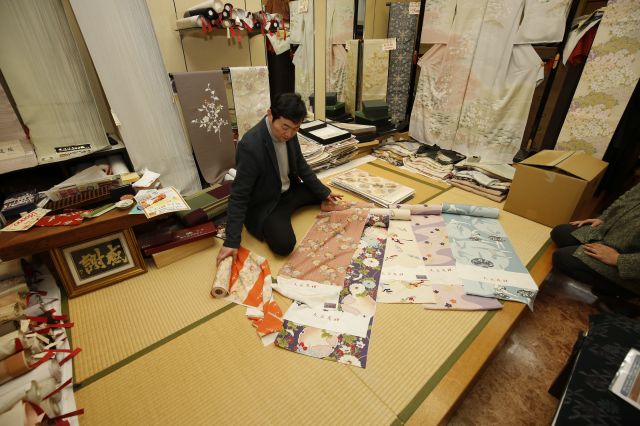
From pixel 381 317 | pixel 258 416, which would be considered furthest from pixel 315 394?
pixel 381 317

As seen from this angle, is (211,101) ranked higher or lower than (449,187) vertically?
higher

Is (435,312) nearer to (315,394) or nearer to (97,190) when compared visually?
(315,394)

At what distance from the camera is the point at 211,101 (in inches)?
97.3

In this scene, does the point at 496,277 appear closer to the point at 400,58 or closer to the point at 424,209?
the point at 424,209

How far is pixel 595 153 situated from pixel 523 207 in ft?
2.89

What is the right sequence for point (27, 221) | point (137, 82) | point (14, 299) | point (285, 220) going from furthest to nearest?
point (137, 82) → point (285, 220) → point (27, 221) → point (14, 299)

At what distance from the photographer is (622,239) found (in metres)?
1.53

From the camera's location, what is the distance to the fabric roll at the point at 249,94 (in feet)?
8.57

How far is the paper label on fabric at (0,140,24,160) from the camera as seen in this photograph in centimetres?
161

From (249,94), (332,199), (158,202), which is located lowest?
Result: (332,199)

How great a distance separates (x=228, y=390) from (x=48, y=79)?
193cm

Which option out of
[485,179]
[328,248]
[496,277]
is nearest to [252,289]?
[328,248]

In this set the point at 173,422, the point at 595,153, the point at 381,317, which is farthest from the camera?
the point at 595,153

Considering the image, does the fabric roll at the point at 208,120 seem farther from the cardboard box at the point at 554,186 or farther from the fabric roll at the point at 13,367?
the cardboard box at the point at 554,186
